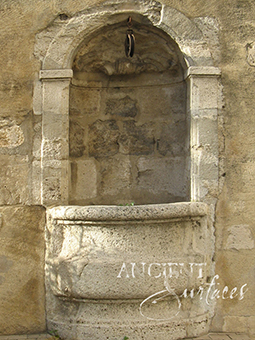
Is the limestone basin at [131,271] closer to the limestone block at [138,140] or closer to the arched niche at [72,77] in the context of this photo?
the arched niche at [72,77]

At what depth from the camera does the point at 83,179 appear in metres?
3.68

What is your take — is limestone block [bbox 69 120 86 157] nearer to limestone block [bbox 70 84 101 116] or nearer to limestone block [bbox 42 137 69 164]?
limestone block [bbox 70 84 101 116]

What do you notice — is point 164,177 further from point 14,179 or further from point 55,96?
point 14,179

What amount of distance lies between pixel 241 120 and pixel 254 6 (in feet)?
3.03

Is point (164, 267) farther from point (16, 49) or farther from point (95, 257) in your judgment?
point (16, 49)

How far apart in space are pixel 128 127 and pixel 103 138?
0.84 feet

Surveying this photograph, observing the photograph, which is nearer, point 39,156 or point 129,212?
point 129,212

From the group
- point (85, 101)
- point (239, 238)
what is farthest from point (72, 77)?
point (239, 238)

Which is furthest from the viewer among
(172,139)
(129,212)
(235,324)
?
(172,139)

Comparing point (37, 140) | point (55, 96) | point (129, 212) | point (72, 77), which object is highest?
point (72, 77)

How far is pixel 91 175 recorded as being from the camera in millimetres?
3717

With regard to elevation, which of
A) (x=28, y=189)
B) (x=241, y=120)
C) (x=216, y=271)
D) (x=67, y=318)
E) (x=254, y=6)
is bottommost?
(x=67, y=318)

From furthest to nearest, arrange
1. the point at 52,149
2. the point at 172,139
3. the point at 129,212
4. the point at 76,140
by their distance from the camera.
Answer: the point at 172,139 → the point at 76,140 → the point at 52,149 → the point at 129,212

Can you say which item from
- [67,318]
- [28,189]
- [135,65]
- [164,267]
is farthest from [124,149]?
[67,318]
